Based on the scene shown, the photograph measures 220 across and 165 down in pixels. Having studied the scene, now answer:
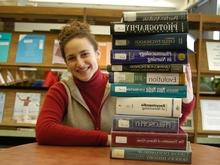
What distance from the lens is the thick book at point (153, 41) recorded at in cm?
141

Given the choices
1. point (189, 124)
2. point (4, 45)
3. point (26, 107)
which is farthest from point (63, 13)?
point (189, 124)

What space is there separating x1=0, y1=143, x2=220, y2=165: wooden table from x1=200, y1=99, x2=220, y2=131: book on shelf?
183cm

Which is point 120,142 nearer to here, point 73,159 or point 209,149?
point 73,159

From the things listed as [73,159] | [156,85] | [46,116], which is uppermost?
[156,85]

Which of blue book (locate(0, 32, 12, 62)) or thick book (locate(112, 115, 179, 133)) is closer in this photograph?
thick book (locate(112, 115, 179, 133))

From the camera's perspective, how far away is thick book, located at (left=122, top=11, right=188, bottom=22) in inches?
55.5

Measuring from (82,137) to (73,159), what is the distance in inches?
12.3

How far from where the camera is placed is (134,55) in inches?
56.7

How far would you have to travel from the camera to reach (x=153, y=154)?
53.6 inches

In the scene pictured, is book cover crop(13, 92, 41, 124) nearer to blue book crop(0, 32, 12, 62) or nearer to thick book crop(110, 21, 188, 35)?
blue book crop(0, 32, 12, 62)

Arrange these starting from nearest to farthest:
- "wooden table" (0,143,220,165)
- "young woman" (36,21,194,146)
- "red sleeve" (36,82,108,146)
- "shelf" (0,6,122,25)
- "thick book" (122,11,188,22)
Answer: "wooden table" (0,143,220,165), "thick book" (122,11,188,22), "red sleeve" (36,82,108,146), "young woman" (36,21,194,146), "shelf" (0,6,122,25)

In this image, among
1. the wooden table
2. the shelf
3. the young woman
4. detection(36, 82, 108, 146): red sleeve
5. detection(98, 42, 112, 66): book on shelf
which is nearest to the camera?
the wooden table

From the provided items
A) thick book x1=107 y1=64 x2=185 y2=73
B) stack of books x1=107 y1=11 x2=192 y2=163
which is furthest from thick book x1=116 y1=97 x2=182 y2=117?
thick book x1=107 y1=64 x2=185 y2=73

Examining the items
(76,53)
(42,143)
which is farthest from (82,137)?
(76,53)
